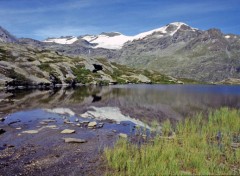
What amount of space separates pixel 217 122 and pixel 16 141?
28663mm

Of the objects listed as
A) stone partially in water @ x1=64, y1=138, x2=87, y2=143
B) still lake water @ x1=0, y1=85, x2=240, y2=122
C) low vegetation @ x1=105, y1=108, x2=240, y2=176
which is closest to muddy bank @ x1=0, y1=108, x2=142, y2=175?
stone partially in water @ x1=64, y1=138, x2=87, y2=143

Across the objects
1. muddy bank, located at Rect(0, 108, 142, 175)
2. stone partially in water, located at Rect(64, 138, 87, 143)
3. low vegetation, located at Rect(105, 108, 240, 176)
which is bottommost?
muddy bank, located at Rect(0, 108, 142, 175)

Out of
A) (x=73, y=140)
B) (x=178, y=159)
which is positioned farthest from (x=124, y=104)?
(x=178, y=159)

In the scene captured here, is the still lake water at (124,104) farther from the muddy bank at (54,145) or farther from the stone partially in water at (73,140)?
the stone partially in water at (73,140)

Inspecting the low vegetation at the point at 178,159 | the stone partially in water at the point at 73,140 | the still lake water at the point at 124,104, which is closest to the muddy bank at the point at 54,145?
the stone partially in water at the point at 73,140

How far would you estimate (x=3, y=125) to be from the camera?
41.6 metres

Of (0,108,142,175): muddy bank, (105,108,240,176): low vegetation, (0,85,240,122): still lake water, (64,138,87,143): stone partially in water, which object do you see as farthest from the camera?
(0,85,240,122): still lake water

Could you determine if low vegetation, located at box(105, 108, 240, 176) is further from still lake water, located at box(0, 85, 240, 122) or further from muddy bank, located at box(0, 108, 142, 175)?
still lake water, located at box(0, 85, 240, 122)

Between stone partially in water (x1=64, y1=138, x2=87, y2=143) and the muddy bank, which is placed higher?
stone partially in water (x1=64, y1=138, x2=87, y2=143)

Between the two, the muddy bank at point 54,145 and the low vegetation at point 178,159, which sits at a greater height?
the low vegetation at point 178,159

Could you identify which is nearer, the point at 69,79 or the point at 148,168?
the point at 148,168

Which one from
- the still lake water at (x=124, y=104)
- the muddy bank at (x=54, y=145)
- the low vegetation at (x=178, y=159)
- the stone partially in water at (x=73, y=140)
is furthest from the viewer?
the still lake water at (x=124, y=104)

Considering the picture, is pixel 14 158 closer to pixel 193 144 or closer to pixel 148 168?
pixel 148 168

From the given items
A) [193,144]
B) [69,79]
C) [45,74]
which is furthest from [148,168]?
[69,79]
